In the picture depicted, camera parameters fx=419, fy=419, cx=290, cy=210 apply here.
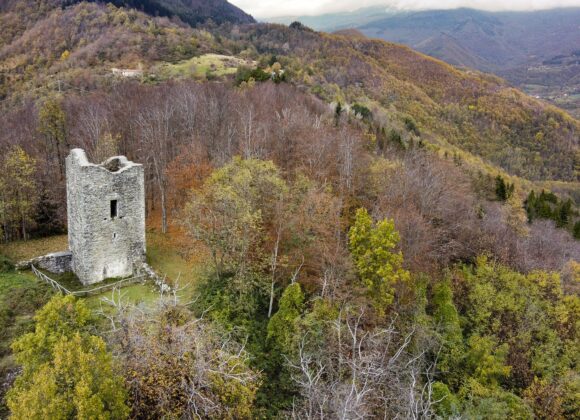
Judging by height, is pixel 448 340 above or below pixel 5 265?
below

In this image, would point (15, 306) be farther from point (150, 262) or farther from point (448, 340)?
point (448, 340)

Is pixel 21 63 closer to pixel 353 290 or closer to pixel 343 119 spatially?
pixel 343 119

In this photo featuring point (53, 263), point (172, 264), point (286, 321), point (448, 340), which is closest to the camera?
point (286, 321)

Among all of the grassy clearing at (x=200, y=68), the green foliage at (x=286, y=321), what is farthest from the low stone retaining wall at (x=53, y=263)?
the grassy clearing at (x=200, y=68)

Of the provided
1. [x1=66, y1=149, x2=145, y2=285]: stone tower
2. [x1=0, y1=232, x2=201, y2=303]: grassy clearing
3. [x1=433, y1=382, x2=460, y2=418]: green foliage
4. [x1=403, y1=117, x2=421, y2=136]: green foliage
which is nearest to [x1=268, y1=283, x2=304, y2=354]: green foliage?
[x1=0, y1=232, x2=201, y2=303]: grassy clearing

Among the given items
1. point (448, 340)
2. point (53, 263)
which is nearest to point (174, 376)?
point (448, 340)

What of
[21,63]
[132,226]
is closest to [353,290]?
[132,226]
